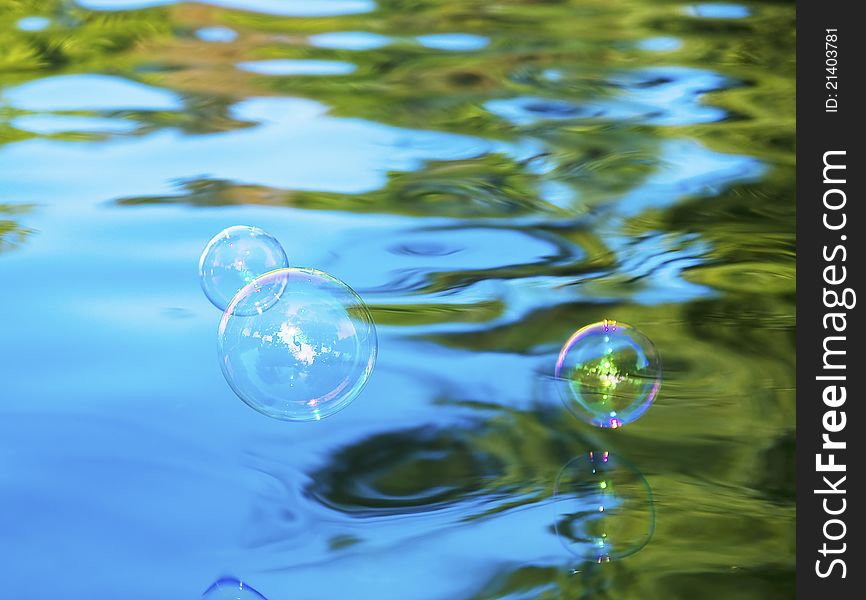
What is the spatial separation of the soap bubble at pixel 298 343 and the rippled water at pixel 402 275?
69 centimetres

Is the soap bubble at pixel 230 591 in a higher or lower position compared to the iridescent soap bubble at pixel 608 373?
lower

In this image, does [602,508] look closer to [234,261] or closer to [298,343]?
[298,343]

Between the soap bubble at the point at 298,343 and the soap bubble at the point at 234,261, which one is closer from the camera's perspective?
the soap bubble at the point at 298,343

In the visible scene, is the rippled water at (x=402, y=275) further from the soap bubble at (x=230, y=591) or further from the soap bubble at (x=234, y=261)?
the soap bubble at (x=234, y=261)

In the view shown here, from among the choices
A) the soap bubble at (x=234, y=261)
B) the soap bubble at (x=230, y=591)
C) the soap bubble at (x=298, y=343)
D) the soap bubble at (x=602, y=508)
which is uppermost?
the soap bubble at (x=234, y=261)

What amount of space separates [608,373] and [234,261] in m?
1.37

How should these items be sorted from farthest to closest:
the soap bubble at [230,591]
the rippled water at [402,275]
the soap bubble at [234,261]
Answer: the soap bubble at [234,261] → the rippled water at [402,275] → the soap bubble at [230,591]

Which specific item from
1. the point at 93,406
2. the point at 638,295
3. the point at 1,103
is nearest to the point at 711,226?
the point at 638,295

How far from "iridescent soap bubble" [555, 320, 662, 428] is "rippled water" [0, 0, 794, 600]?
413mm

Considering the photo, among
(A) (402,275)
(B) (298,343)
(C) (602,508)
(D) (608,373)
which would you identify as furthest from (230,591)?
(A) (402,275)

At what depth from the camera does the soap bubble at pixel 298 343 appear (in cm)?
272

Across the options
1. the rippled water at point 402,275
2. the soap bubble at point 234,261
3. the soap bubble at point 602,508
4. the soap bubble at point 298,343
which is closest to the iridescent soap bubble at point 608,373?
the soap bubble at point 602,508

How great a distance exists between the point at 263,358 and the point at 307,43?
5.33 m

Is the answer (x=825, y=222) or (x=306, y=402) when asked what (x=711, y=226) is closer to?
(x=825, y=222)
